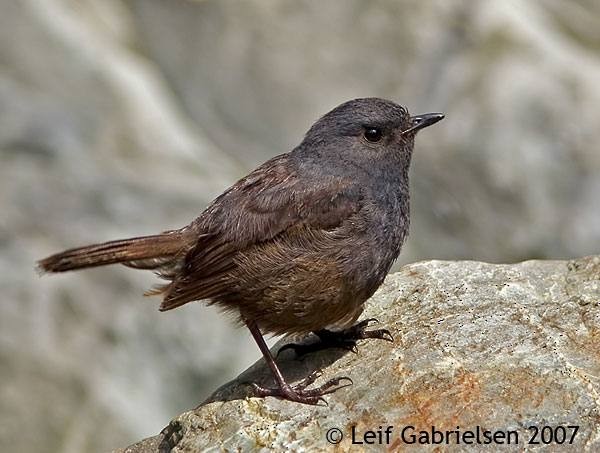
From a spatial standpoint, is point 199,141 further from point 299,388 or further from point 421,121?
point 299,388

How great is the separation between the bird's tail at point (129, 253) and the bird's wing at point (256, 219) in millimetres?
143

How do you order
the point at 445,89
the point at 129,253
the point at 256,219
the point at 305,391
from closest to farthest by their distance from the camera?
the point at 305,391 < the point at 256,219 < the point at 129,253 < the point at 445,89

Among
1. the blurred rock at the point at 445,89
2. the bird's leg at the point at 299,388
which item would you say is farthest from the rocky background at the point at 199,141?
the bird's leg at the point at 299,388

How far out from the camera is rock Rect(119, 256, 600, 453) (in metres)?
4.63

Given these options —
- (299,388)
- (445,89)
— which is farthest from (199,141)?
(299,388)

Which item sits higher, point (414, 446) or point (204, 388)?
point (204, 388)

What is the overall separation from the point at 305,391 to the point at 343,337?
58 cm

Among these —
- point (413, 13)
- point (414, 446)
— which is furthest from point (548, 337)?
point (413, 13)

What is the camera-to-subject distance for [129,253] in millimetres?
5723

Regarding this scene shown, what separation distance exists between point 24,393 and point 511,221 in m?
4.95

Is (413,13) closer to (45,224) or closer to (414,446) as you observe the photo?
(45,224)


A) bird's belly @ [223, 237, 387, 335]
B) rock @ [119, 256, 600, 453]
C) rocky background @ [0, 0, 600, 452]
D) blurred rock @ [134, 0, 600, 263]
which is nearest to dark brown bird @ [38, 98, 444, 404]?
bird's belly @ [223, 237, 387, 335]

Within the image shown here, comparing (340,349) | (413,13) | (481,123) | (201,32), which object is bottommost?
(340,349)

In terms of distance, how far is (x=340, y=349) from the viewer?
5590mm
